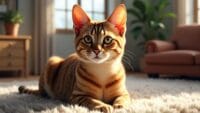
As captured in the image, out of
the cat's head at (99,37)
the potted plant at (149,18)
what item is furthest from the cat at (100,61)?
the potted plant at (149,18)

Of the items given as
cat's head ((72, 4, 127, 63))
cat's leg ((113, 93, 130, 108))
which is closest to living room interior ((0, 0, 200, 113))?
cat's leg ((113, 93, 130, 108))

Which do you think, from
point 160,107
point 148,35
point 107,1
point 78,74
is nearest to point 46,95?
point 78,74

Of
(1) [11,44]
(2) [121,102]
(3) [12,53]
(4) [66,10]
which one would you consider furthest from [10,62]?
(2) [121,102]

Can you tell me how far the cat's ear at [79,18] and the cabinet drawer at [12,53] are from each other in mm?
3395

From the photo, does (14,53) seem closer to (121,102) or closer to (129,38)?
(129,38)

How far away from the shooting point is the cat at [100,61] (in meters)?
1.65

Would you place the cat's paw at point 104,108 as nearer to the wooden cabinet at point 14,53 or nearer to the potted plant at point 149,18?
the wooden cabinet at point 14,53

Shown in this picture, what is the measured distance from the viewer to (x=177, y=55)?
4.37m

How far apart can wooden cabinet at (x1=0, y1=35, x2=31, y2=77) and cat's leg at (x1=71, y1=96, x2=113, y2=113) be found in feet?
11.1

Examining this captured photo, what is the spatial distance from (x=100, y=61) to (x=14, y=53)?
361 cm

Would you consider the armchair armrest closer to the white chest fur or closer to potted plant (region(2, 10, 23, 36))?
potted plant (region(2, 10, 23, 36))

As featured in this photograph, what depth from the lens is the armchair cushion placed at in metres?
4.24

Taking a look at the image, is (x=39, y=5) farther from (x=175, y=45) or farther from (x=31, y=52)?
(x=175, y=45)

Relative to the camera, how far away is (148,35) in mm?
5980
